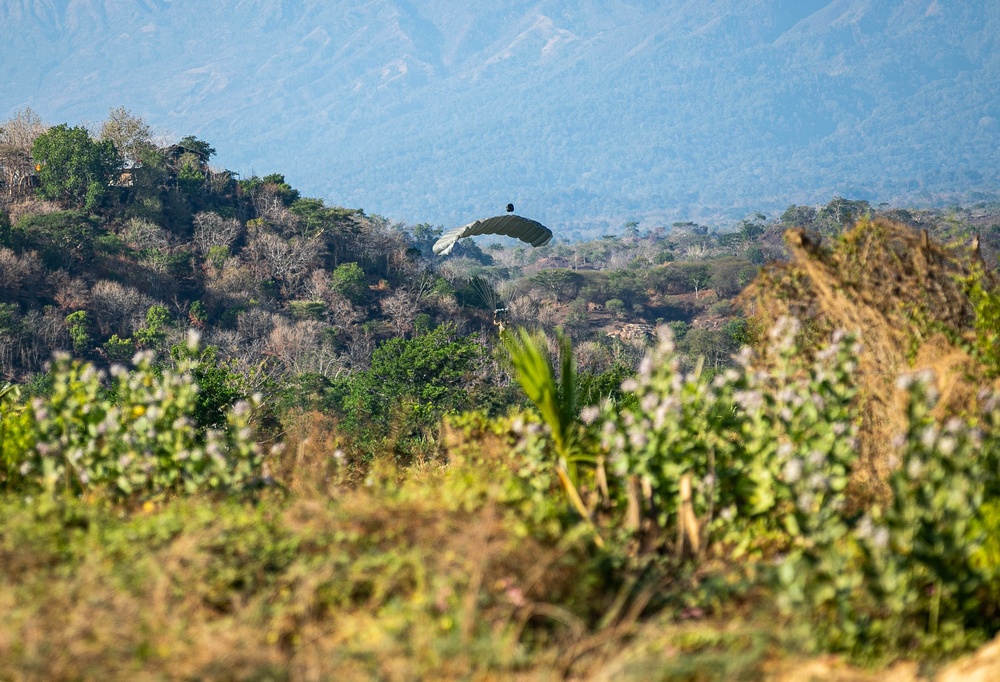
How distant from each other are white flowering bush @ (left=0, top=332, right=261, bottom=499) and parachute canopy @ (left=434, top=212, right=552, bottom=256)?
4.81m

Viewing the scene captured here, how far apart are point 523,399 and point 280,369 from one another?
15118 mm

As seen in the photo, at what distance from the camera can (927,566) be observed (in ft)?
10.5

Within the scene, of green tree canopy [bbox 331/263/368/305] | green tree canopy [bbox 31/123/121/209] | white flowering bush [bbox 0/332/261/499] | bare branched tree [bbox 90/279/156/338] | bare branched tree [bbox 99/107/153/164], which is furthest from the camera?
bare branched tree [bbox 99/107/153/164]

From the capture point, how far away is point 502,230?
10242 millimetres

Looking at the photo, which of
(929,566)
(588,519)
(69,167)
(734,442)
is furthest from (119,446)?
(69,167)

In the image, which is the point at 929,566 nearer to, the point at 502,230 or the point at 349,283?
the point at 502,230

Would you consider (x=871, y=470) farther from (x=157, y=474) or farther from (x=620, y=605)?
(x=157, y=474)

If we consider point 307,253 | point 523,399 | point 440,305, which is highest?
point 307,253

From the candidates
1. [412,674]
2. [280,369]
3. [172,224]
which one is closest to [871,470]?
[412,674]

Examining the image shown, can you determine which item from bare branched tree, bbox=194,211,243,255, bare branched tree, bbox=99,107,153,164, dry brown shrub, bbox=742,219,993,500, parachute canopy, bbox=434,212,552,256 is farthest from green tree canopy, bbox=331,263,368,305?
dry brown shrub, bbox=742,219,993,500

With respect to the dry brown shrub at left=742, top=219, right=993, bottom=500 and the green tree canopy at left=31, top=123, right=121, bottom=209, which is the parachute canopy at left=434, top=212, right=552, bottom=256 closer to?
the dry brown shrub at left=742, top=219, right=993, bottom=500

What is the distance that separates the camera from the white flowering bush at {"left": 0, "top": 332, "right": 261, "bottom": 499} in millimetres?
4605

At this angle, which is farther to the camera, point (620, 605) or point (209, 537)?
point (209, 537)

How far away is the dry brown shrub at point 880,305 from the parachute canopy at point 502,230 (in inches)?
163
